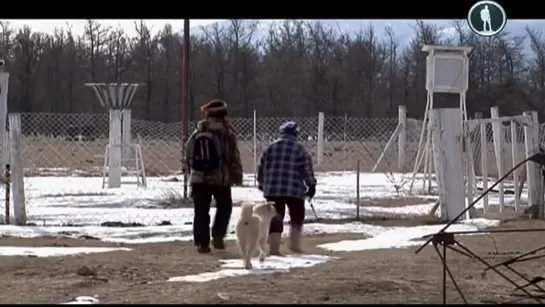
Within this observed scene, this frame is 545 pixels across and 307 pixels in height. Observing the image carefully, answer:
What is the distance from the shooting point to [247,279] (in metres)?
6.07

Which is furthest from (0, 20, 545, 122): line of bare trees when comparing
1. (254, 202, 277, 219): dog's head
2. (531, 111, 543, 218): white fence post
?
(254, 202, 277, 219): dog's head

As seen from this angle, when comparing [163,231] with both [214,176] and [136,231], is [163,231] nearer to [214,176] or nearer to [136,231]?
[136,231]

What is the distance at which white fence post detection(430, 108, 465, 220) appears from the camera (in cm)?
1023

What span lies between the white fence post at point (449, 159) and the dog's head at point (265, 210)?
3.53m

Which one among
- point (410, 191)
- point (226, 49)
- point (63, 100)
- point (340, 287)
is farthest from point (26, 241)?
point (63, 100)

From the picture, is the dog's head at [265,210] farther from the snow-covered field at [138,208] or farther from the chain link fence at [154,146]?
the chain link fence at [154,146]

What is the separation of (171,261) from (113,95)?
38.8ft

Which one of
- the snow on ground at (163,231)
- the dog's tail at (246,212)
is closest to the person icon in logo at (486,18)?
the dog's tail at (246,212)

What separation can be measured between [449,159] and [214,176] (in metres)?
3.56

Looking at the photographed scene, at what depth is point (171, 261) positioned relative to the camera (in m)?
7.05

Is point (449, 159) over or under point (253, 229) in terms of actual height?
over

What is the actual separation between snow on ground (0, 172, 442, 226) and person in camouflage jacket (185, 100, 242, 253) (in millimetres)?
2704

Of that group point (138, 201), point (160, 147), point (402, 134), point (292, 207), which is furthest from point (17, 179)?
point (160, 147)
